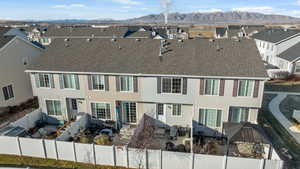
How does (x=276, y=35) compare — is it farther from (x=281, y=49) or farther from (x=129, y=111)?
(x=129, y=111)

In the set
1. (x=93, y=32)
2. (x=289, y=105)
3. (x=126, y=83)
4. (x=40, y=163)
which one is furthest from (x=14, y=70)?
(x=289, y=105)

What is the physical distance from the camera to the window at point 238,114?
1573 centimetres

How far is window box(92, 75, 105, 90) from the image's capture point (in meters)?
17.1

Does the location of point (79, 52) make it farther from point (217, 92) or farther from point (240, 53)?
point (240, 53)

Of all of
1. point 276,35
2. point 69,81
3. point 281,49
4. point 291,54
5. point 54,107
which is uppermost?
point 276,35

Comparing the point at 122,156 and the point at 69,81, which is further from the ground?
the point at 69,81

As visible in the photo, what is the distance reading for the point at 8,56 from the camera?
70.3ft

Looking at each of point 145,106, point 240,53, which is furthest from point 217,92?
point 145,106

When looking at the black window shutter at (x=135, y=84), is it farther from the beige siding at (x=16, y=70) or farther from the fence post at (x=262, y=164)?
the beige siding at (x=16, y=70)

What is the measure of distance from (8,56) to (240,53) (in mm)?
23281

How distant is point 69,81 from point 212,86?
12.2 metres

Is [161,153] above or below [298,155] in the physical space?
above

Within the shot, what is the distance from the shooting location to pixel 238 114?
15891 mm

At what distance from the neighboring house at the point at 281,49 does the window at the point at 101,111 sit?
3029 cm
